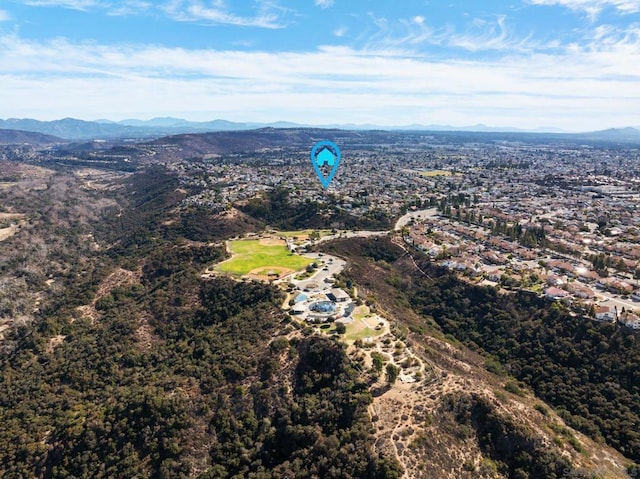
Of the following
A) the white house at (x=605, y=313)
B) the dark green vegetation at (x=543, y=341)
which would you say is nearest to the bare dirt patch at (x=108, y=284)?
the dark green vegetation at (x=543, y=341)

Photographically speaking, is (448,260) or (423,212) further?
(423,212)

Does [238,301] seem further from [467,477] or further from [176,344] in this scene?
[467,477]

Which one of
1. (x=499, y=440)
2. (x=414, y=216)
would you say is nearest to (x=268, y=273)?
(x=499, y=440)

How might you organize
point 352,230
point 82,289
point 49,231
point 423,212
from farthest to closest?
point 423,212 < point 49,231 < point 352,230 < point 82,289

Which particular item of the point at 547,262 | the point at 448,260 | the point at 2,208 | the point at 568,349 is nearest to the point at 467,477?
the point at 568,349

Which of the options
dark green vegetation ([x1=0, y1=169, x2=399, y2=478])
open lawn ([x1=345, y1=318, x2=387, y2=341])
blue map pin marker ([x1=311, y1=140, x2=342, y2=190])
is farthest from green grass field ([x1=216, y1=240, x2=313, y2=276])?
open lawn ([x1=345, y1=318, x2=387, y2=341])

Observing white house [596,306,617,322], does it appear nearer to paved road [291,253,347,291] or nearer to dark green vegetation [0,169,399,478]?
dark green vegetation [0,169,399,478]

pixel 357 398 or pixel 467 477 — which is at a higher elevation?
pixel 357 398

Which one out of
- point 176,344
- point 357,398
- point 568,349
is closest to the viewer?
point 357,398
